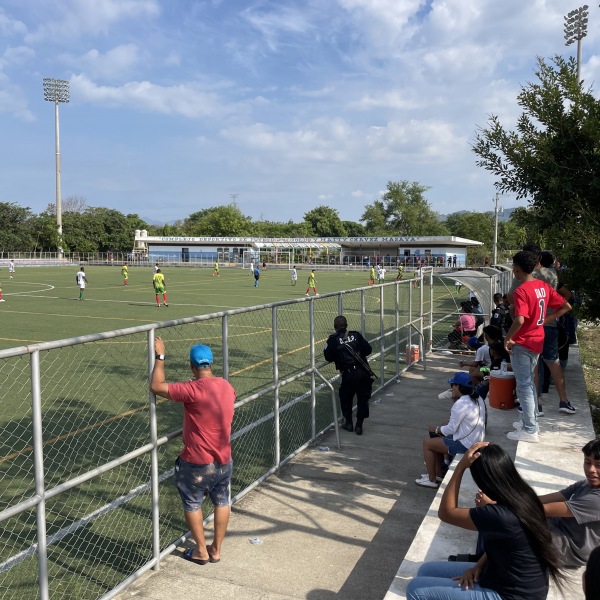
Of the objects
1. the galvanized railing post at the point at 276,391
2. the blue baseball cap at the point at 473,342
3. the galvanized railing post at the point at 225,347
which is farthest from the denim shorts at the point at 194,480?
the blue baseball cap at the point at 473,342

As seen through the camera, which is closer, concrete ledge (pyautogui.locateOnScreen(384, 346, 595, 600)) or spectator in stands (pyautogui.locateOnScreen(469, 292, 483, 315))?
concrete ledge (pyautogui.locateOnScreen(384, 346, 595, 600))

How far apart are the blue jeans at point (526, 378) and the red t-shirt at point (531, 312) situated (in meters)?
0.07

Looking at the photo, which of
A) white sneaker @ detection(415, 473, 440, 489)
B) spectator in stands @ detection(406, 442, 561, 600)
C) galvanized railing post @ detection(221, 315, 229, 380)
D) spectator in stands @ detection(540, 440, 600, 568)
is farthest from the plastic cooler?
spectator in stands @ detection(406, 442, 561, 600)

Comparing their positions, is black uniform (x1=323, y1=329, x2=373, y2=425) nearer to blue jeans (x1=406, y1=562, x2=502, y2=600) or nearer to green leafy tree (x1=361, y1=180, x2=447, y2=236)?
blue jeans (x1=406, y1=562, x2=502, y2=600)

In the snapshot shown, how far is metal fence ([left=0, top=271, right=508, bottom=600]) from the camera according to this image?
412cm

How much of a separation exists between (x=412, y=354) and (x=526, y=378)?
678 cm

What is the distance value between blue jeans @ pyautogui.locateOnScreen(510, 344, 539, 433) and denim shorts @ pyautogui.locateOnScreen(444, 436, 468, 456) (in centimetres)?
77

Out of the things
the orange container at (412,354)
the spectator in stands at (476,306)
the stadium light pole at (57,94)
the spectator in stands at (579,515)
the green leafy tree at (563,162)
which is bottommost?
the orange container at (412,354)

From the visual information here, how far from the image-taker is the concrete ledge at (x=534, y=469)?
151 inches

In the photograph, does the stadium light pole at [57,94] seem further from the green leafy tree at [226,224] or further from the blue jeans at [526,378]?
the blue jeans at [526,378]

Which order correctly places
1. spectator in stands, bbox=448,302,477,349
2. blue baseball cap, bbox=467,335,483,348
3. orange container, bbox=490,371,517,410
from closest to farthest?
orange container, bbox=490,371,517,410
blue baseball cap, bbox=467,335,483,348
spectator in stands, bbox=448,302,477,349

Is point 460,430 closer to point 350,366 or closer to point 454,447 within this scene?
point 454,447

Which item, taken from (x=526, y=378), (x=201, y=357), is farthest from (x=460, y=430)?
(x=201, y=357)

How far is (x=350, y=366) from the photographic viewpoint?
25.1 feet
